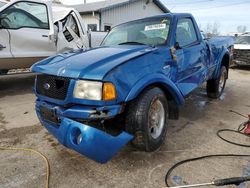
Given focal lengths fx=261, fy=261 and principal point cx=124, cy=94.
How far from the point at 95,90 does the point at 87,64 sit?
37 cm

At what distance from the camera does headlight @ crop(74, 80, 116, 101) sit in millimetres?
2699

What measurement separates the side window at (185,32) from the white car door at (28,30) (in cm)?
369

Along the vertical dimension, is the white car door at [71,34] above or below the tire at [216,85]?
above

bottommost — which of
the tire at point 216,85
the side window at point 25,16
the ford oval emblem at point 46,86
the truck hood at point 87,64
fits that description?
the tire at point 216,85

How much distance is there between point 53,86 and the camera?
3.05 metres

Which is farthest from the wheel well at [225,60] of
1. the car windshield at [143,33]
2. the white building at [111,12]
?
the white building at [111,12]

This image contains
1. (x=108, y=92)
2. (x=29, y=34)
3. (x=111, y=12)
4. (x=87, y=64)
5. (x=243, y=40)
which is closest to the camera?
(x=108, y=92)

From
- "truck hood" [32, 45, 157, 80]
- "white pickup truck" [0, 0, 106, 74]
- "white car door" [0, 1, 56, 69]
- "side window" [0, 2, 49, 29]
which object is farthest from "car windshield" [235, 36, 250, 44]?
"truck hood" [32, 45, 157, 80]

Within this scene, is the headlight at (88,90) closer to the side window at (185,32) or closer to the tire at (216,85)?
the side window at (185,32)

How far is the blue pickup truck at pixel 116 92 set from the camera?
2.70 metres

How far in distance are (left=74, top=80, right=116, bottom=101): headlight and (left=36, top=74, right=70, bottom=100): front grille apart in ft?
0.62

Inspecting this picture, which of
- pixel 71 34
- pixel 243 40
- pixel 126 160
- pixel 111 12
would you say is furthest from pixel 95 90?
pixel 111 12

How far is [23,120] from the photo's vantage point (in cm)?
477

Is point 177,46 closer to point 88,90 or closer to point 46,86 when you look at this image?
point 88,90
